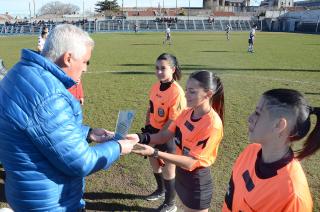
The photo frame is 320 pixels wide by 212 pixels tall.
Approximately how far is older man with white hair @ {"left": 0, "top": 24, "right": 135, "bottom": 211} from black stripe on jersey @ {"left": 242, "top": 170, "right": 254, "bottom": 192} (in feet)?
3.59

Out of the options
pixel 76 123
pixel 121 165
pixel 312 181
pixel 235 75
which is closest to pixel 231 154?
pixel 312 181

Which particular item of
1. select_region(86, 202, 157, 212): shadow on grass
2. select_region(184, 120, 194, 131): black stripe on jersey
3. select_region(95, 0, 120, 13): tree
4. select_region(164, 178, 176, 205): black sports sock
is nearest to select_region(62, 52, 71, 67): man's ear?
select_region(184, 120, 194, 131): black stripe on jersey

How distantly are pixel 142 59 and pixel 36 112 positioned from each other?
2076 centimetres

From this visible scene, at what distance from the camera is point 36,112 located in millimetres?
2377

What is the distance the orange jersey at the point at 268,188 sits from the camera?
227 cm

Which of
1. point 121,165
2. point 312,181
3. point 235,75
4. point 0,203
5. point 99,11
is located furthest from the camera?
point 99,11

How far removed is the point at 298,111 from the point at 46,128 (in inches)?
71.0

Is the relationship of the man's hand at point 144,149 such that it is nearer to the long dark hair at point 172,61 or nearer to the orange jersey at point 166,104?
the orange jersey at point 166,104

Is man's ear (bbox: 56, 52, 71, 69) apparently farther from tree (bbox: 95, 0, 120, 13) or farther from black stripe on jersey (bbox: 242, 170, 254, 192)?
tree (bbox: 95, 0, 120, 13)

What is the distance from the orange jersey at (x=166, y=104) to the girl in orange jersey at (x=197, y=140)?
85 centimetres

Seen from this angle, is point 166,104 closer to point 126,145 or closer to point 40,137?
point 126,145

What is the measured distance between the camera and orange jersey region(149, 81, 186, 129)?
5113 millimetres

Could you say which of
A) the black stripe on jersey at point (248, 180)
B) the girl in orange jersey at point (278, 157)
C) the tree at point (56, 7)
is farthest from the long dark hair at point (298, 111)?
the tree at point (56, 7)

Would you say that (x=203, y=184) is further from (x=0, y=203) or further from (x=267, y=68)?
(x=267, y=68)
